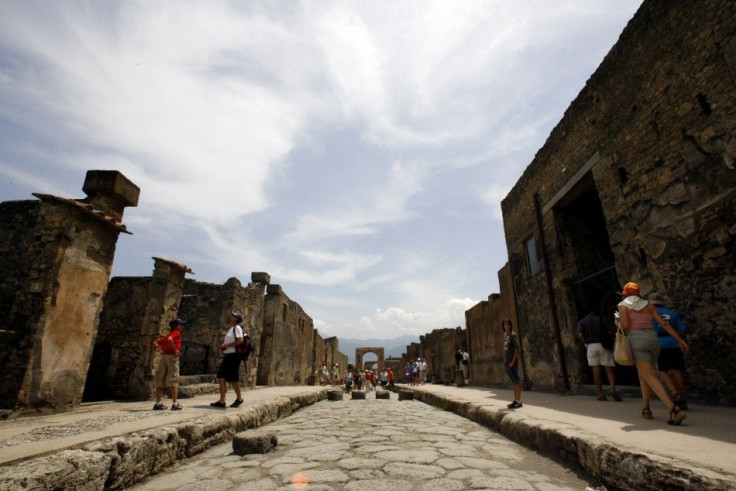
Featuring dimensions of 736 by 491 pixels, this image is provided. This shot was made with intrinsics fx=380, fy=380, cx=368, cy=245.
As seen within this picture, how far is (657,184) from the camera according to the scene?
5363 millimetres

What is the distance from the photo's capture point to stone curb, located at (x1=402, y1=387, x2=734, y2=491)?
1889 millimetres

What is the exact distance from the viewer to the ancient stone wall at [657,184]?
14.5ft

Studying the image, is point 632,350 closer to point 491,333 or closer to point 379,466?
point 379,466

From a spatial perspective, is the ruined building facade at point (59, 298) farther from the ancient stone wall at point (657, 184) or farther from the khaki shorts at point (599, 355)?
the ancient stone wall at point (657, 184)

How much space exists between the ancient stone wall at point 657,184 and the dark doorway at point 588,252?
0.9 inches

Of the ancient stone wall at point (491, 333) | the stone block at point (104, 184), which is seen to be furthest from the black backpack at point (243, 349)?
the ancient stone wall at point (491, 333)

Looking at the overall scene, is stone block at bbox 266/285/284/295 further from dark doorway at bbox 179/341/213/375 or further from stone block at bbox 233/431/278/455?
stone block at bbox 233/431/278/455

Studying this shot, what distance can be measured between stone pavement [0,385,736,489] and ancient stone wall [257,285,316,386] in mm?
9819

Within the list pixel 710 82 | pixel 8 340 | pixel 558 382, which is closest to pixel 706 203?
pixel 710 82

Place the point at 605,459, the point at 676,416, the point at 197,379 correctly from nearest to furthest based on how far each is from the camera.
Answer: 1. the point at 605,459
2. the point at 676,416
3. the point at 197,379

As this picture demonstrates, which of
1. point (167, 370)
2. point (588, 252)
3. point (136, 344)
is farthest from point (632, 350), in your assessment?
point (136, 344)

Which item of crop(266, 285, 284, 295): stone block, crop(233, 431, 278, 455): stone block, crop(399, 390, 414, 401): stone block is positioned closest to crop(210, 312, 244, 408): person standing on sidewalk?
crop(233, 431, 278, 455): stone block

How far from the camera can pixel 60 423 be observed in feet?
13.0

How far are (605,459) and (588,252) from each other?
6.57 meters
